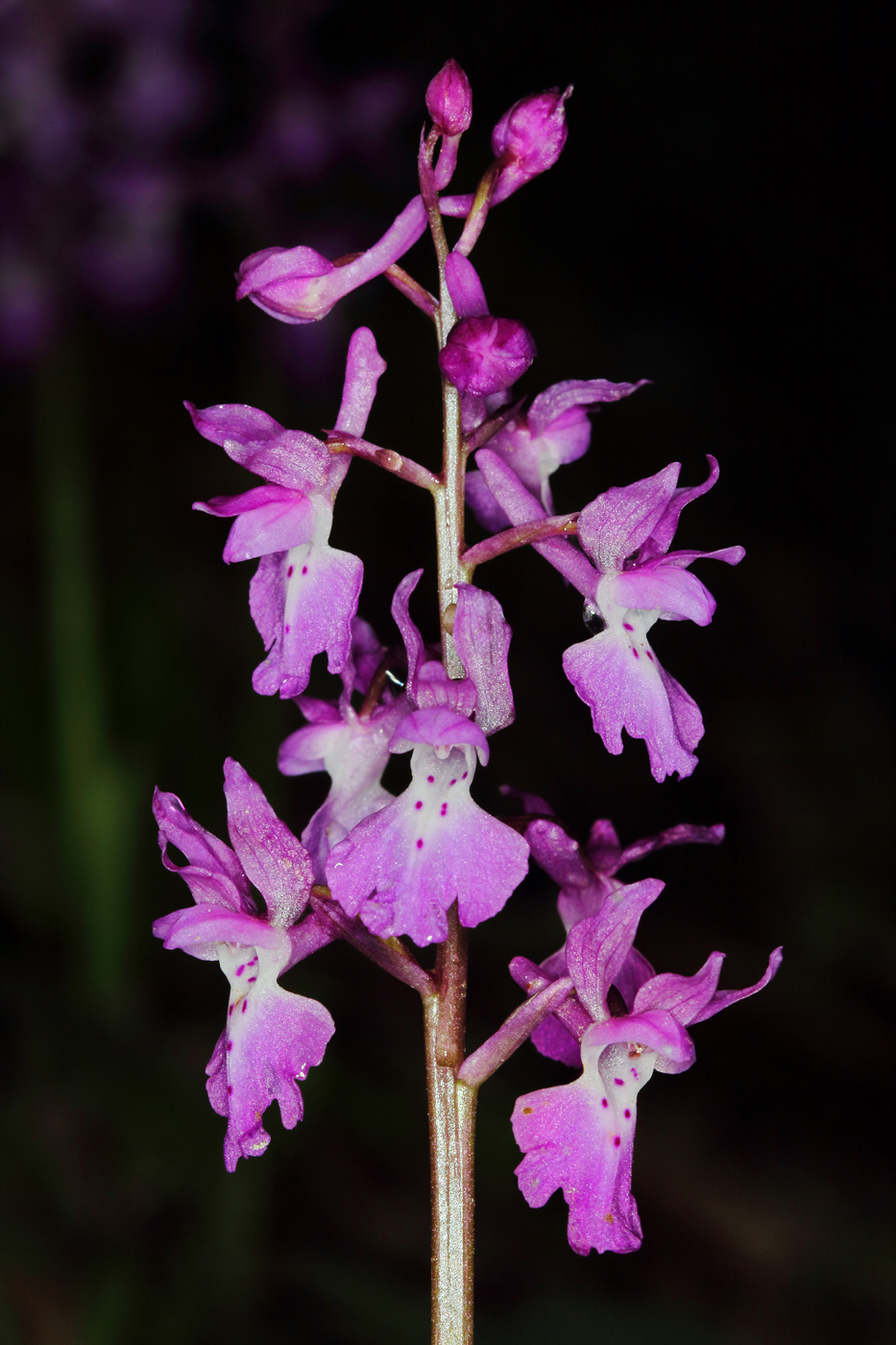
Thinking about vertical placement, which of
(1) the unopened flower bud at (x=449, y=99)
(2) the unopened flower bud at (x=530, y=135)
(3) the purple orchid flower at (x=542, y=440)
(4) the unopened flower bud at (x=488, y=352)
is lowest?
(3) the purple orchid flower at (x=542, y=440)

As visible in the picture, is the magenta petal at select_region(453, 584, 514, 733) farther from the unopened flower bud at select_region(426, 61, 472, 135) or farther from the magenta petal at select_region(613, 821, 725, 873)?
the unopened flower bud at select_region(426, 61, 472, 135)

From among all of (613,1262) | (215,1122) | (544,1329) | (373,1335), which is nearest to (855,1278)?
(613,1262)

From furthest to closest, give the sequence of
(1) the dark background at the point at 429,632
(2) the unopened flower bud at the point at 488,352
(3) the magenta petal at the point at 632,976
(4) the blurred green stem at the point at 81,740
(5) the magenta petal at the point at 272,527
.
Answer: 1. (4) the blurred green stem at the point at 81,740
2. (1) the dark background at the point at 429,632
3. (3) the magenta petal at the point at 632,976
4. (5) the magenta petal at the point at 272,527
5. (2) the unopened flower bud at the point at 488,352

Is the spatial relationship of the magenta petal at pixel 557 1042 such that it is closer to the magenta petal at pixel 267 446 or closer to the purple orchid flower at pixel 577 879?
the purple orchid flower at pixel 577 879

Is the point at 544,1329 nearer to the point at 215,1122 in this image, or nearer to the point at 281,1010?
the point at 215,1122

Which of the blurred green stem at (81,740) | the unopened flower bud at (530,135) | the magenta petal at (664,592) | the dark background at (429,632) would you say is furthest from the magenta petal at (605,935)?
the blurred green stem at (81,740)

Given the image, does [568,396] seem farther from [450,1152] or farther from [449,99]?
[450,1152]

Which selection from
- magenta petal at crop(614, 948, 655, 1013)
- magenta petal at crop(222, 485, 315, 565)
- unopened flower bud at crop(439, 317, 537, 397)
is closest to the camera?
unopened flower bud at crop(439, 317, 537, 397)

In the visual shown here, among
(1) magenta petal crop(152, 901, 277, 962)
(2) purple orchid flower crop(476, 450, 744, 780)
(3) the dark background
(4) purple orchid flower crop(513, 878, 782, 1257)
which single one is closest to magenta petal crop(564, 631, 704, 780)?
(2) purple orchid flower crop(476, 450, 744, 780)
